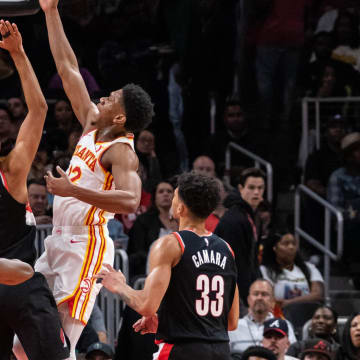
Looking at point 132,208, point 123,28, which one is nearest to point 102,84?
point 123,28

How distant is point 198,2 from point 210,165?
2.29 m

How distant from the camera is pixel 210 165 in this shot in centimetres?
1092

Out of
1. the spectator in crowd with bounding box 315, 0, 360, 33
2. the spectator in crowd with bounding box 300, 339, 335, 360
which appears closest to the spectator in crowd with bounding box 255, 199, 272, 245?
the spectator in crowd with bounding box 300, 339, 335, 360

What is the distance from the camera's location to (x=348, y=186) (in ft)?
37.1

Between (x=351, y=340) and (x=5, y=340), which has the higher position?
(x=5, y=340)

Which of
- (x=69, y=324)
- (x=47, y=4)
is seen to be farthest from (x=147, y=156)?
(x=69, y=324)

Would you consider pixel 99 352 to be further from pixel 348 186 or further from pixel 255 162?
pixel 348 186

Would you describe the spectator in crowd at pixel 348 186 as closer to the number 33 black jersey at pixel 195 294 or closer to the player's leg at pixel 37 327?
the number 33 black jersey at pixel 195 294

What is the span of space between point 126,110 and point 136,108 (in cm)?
6

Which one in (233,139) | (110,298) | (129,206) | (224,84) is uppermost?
(129,206)

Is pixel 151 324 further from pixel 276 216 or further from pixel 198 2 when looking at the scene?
pixel 198 2

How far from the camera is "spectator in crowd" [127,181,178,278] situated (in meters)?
9.80

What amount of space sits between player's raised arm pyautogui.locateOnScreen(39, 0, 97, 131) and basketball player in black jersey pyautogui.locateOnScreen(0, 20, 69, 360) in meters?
0.93

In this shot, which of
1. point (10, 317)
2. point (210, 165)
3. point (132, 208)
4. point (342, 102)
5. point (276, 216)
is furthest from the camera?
point (342, 102)
